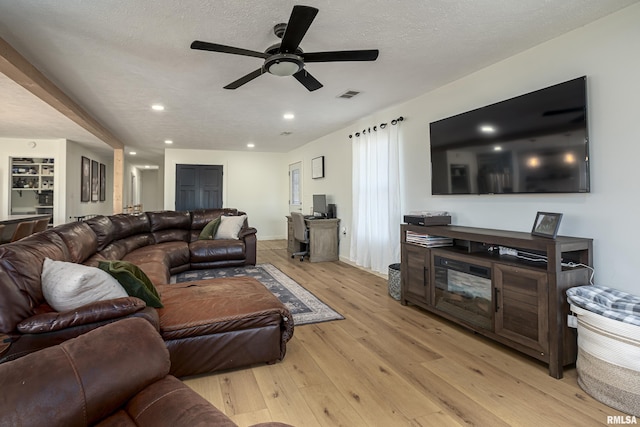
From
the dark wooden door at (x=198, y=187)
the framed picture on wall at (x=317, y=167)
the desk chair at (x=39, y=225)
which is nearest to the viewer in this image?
the desk chair at (x=39, y=225)

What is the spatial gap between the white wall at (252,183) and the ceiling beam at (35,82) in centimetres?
306

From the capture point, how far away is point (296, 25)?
1.87 metres

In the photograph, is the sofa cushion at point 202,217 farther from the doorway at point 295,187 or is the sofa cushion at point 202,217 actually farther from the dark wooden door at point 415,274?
the dark wooden door at point 415,274

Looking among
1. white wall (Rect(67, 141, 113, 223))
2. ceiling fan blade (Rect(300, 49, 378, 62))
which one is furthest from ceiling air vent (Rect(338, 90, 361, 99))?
white wall (Rect(67, 141, 113, 223))

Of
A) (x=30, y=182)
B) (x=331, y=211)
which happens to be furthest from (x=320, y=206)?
(x=30, y=182)

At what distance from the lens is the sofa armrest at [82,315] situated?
1528mm

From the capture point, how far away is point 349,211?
546cm

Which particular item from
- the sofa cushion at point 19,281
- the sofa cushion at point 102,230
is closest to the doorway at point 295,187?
the sofa cushion at point 102,230

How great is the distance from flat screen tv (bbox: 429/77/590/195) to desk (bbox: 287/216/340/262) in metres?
2.60

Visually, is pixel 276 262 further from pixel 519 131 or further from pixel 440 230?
pixel 519 131

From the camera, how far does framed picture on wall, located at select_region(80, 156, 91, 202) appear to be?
287 inches

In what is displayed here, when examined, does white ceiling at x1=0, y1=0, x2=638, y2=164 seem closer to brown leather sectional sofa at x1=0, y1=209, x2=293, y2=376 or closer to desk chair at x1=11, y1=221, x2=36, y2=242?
brown leather sectional sofa at x1=0, y1=209, x2=293, y2=376

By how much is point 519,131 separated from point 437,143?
0.92 meters

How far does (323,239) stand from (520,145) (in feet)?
11.9
